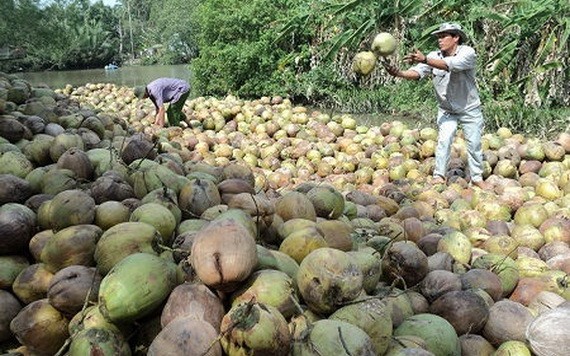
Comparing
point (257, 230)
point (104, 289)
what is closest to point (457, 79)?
point (257, 230)

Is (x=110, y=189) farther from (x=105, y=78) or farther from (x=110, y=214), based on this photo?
(x=105, y=78)

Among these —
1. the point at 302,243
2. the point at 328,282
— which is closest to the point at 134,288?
the point at 328,282

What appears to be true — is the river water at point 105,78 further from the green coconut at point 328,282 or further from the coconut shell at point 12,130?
the green coconut at point 328,282

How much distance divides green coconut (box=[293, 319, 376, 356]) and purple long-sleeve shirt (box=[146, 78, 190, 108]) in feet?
27.7

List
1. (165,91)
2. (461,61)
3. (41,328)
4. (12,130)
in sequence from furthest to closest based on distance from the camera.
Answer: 1. (165,91)
2. (461,61)
3. (12,130)
4. (41,328)

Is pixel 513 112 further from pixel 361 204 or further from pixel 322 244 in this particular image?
pixel 322 244

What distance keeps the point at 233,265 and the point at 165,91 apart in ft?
27.6

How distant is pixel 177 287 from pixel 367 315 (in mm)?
743

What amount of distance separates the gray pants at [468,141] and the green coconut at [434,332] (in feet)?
13.9

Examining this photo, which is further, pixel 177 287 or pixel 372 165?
pixel 372 165

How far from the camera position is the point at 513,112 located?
9.12m

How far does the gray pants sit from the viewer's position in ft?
20.3

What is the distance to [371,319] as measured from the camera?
1949 millimetres

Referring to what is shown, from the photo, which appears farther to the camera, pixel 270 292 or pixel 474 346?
pixel 474 346
